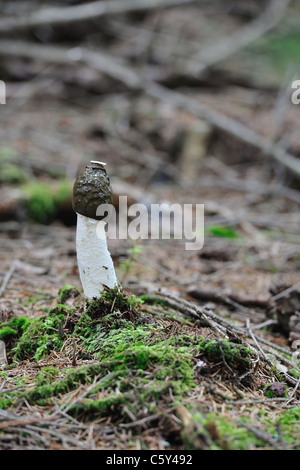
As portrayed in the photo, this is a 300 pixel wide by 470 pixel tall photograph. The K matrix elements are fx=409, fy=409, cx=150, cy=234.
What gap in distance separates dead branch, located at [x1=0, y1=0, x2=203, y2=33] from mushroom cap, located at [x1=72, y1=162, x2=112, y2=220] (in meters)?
8.05

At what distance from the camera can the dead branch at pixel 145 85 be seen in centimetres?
780

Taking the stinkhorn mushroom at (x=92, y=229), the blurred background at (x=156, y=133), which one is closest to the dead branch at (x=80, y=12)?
the blurred background at (x=156, y=133)

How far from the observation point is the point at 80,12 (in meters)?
9.40

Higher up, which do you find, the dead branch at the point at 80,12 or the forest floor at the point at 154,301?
the dead branch at the point at 80,12

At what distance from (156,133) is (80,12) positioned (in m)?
3.41

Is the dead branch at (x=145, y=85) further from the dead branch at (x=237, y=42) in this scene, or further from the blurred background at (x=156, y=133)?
the dead branch at (x=237, y=42)

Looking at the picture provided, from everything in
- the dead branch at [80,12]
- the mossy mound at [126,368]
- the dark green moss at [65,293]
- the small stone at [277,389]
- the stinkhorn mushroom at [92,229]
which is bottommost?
the small stone at [277,389]

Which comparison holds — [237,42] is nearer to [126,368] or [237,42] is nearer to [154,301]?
[154,301]

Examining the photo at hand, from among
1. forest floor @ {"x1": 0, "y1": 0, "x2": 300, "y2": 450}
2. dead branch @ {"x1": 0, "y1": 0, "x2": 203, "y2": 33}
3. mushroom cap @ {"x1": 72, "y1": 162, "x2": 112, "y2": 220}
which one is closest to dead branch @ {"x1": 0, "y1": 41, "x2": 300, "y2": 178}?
forest floor @ {"x1": 0, "y1": 0, "x2": 300, "y2": 450}

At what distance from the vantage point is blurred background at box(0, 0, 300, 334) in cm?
484

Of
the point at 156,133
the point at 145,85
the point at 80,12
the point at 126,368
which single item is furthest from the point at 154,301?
the point at 80,12

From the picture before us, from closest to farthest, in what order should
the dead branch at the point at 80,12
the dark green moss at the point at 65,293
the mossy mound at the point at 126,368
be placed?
the mossy mound at the point at 126,368 → the dark green moss at the point at 65,293 → the dead branch at the point at 80,12

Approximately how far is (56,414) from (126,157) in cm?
673

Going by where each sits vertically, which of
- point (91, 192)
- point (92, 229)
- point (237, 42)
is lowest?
point (92, 229)
